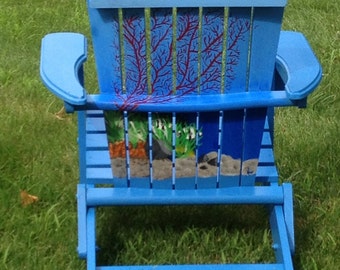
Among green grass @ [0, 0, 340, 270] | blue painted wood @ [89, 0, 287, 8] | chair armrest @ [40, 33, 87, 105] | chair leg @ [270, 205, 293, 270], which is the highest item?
blue painted wood @ [89, 0, 287, 8]

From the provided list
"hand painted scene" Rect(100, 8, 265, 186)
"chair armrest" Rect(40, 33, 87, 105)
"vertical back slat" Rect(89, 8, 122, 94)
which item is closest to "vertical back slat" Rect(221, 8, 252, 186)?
"hand painted scene" Rect(100, 8, 265, 186)

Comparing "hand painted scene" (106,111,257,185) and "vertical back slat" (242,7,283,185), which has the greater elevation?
"vertical back slat" (242,7,283,185)

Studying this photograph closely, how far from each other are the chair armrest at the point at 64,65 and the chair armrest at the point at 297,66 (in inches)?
22.4

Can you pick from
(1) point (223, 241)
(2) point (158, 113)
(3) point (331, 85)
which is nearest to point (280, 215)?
(1) point (223, 241)

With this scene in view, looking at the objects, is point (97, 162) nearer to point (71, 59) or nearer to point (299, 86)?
point (71, 59)

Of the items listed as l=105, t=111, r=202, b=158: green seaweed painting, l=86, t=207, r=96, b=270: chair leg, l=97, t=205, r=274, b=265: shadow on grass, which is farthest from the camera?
l=97, t=205, r=274, b=265: shadow on grass

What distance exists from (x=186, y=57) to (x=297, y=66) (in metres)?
0.34

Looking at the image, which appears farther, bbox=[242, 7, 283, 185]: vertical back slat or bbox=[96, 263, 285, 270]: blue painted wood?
bbox=[96, 263, 285, 270]: blue painted wood

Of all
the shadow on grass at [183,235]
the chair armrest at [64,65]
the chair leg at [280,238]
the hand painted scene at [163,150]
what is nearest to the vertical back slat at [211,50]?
the hand painted scene at [163,150]

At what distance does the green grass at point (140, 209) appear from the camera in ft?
9.88

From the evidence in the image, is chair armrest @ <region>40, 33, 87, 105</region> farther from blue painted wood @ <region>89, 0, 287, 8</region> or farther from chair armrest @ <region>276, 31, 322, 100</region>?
chair armrest @ <region>276, 31, 322, 100</region>

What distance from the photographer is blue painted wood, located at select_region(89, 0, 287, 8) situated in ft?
7.45

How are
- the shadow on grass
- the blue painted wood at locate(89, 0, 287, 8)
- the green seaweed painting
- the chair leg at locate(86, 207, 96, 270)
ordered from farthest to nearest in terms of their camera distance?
the shadow on grass → the chair leg at locate(86, 207, 96, 270) → the green seaweed painting → the blue painted wood at locate(89, 0, 287, 8)

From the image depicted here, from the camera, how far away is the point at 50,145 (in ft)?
12.1
